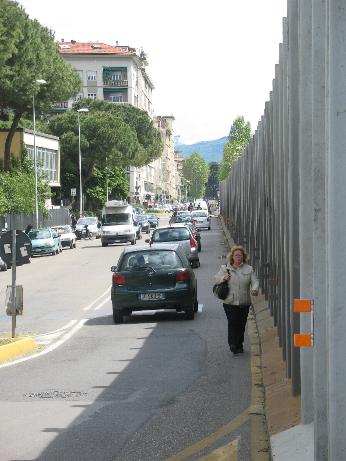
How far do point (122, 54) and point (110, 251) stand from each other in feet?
322

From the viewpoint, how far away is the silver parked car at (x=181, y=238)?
3619cm

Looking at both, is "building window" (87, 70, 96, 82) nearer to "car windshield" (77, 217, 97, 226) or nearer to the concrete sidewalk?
"car windshield" (77, 217, 97, 226)

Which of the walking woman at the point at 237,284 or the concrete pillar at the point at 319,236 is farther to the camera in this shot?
the walking woman at the point at 237,284

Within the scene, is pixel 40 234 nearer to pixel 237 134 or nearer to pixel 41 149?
pixel 41 149

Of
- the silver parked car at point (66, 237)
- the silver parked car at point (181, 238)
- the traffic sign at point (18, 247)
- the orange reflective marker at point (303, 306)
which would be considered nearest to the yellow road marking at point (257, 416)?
the orange reflective marker at point (303, 306)

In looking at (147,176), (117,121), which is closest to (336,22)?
(117,121)

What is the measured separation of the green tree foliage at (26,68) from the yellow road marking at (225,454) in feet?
171

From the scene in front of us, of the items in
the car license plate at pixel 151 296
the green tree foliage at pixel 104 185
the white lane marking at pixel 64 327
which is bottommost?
the white lane marking at pixel 64 327

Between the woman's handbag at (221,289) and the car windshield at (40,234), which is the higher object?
the woman's handbag at (221,289)

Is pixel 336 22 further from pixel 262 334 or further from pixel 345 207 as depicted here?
pixel 262 334

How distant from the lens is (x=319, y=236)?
6.73m

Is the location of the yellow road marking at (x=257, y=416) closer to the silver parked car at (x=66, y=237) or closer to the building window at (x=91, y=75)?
the silver parked car at (x=66, y=237)

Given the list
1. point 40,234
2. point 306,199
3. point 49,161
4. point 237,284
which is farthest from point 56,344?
point 49,161

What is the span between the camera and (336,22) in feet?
18.0
